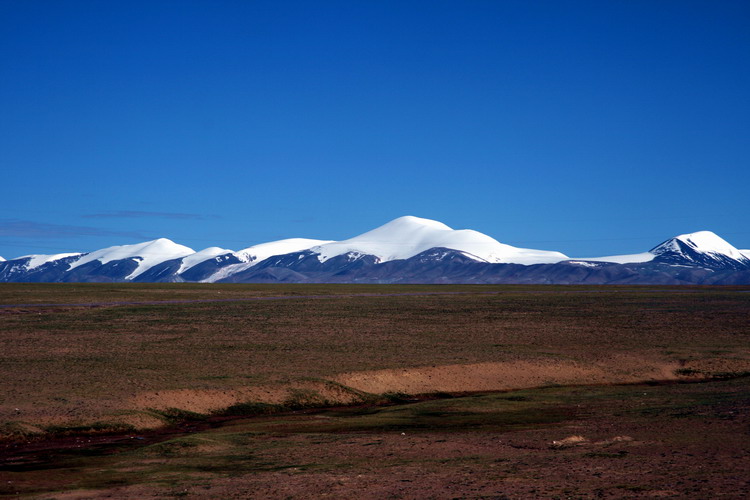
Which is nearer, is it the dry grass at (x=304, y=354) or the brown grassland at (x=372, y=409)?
the brown grassland at (x=372, y=409)

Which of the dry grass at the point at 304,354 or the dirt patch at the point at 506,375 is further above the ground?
the dry grass at the point at 304,354

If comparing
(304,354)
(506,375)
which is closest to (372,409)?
(506,375)

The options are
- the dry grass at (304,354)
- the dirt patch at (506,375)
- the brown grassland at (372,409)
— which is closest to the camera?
the brown grassland at (372,409)

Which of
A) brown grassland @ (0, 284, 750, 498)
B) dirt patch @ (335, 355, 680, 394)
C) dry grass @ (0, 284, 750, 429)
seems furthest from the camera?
dirt patch @ (335, 355, 680, 394)

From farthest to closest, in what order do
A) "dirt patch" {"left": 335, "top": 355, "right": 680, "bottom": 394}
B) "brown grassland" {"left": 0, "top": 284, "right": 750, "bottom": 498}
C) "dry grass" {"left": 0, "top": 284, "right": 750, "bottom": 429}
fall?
"dirt patch" {"left": 335, "top": 355, "right": 680, "bottom": 394}, "dry grass" {"left": 0, "top": 284, "right": 750, "bottom": 429}, "brown grassland" {"left": 0, "top": 284, "right": 750, "bottom": 498}

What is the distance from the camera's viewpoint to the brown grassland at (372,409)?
16.6m

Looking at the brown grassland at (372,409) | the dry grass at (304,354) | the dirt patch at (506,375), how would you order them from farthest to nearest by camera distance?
the dirt patch at (506,375) < the dry grass at (304,354) < the brown grassland at (372,409)

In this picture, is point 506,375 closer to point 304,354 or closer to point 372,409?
point 372,409

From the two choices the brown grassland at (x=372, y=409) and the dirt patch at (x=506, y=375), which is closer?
the brown grassland at (x=372, y=409)

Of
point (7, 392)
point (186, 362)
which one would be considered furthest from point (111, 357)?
point (7, 392)

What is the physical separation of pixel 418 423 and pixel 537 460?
7028 mm

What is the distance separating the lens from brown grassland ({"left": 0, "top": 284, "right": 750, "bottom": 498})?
1658 cm

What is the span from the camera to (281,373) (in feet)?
112

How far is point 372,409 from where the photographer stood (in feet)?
96.2
